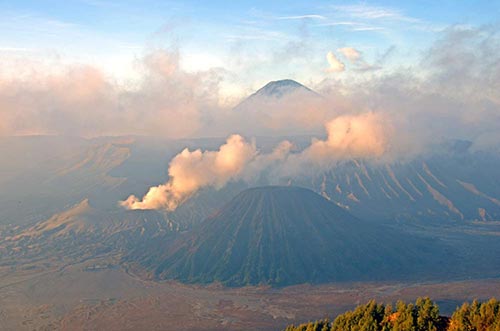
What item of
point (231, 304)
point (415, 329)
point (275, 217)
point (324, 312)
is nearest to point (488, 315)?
point (415, 329)

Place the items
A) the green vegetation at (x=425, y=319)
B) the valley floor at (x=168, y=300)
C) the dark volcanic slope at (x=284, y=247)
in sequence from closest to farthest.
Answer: the green vegetation at (x=425, y=319), the valley floor at (x=168, y=300), the dark volcanic slope at (x=284, y=247)

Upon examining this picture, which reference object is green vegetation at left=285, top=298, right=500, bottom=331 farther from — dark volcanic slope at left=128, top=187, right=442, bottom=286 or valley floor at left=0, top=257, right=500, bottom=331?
dark volcanic slope at left=128, top=187, right=442, bottom=286

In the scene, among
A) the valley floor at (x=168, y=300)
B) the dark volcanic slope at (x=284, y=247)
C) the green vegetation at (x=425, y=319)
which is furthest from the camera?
the dark volcanic slope at (x=284, y=247)

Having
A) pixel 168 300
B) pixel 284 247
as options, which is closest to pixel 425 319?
pixel 168 300

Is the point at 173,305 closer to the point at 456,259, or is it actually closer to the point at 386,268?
the point at 386,268

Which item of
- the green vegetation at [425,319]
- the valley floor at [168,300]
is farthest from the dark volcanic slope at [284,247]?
the green vegetation at [425,319]

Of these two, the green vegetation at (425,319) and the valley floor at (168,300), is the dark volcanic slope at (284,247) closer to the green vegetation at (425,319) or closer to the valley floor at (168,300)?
the valley floor at (168,300)

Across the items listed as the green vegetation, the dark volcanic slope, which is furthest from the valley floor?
the green vegetation
